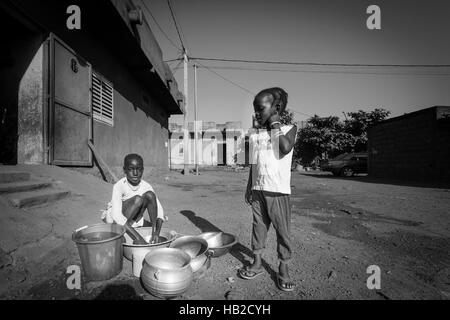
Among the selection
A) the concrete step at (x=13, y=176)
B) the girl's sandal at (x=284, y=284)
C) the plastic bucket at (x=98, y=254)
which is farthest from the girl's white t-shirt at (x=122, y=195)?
the concrete step at (x=13, y=176)

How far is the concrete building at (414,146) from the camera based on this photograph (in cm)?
1179

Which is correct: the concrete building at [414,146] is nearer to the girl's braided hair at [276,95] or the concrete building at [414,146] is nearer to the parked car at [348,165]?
the parked car at [348,165]

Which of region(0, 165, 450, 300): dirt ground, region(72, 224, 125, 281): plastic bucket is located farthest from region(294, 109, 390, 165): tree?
region(72, 224, 125, 281): plastic bucket

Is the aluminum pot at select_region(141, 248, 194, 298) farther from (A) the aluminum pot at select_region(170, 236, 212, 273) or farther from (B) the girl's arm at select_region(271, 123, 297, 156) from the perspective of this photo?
(B) the girl's arm at select_region(271, 123, 297, 156)

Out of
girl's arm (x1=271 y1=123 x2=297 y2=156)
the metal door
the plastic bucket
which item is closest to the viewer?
the plastic bucket

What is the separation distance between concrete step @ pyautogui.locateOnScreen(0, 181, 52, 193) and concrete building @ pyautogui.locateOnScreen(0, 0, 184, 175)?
1.01 m

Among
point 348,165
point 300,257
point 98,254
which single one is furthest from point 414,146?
point 98,254

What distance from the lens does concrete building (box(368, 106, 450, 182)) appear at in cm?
1179

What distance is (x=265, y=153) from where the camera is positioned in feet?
7.41

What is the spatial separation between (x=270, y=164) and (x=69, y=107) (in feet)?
15.4

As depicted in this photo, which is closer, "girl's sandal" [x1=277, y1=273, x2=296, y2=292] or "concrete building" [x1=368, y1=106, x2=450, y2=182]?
"girl's sandal" [x1=277, y1=273, x2=296, y2=292]

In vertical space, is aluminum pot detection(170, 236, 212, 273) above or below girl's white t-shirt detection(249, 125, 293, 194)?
below

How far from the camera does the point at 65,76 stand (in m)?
4.86
